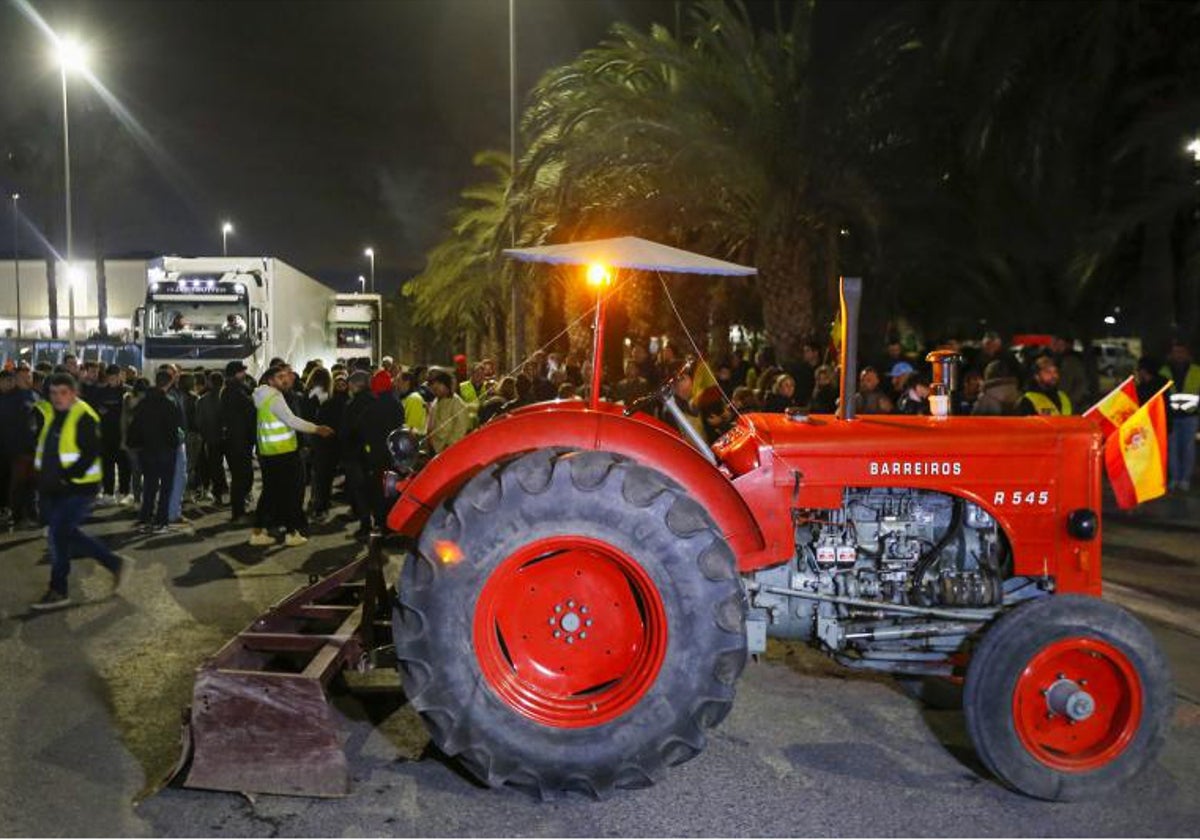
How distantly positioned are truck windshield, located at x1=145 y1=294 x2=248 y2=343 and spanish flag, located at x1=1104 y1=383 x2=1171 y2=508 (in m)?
18.3

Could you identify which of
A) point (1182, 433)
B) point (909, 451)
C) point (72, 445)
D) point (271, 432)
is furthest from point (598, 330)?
point (1182, 433)

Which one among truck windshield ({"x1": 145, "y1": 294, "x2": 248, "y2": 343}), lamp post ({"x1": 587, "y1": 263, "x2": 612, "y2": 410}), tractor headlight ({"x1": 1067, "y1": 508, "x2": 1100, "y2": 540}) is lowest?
tractor headlight ({"x1": 1067, "y1": 508, "x2": 1100, "y2": 540})

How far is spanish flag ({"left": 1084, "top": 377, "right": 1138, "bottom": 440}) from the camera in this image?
5.16 metres

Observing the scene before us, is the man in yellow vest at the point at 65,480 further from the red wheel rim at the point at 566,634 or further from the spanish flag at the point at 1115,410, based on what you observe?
the spanish flag at the point at 1115,410

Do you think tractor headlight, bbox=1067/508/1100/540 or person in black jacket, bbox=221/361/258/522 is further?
person in black jacket, bbox=221/361/258/522

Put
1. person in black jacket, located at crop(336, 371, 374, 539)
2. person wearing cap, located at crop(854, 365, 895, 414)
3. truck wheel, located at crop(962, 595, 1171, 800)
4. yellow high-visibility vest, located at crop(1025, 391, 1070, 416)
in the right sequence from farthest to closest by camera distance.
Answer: person in black jacket, located at crop(336, 371, 374, 539) → yellow high-visibility vest, located at crop(1025, 391, 1070, 416) → person wearing cap, located at crop(854, 365, 895, 414) → truck wheel, located at crop(962, 595, 1171, 800)

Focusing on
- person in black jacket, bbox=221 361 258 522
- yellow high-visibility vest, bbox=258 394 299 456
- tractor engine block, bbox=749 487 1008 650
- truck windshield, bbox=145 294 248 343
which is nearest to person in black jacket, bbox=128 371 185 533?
person in black jacket, bbox=221 361 258 522

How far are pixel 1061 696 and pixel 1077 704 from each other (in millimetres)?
70

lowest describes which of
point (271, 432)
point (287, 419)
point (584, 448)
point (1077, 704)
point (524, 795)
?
point (524, 795)

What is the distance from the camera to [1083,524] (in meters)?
4.86

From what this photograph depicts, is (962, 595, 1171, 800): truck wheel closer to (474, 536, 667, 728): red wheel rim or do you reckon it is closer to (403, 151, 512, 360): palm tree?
(474, 536, 667, 728): red wheel rim

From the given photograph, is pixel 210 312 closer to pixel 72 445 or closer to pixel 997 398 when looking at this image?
pixel 72 445

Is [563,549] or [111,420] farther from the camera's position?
[111,420]

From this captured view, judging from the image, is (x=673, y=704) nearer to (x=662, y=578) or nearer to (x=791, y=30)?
(x=662, y=578)
